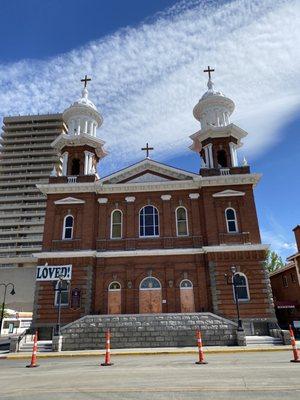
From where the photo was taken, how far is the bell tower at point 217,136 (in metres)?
28.4

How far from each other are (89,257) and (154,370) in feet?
49.0

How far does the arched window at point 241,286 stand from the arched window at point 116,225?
9.01 meters

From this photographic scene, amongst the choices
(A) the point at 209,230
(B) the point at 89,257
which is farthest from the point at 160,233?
(B) the point at 89,257

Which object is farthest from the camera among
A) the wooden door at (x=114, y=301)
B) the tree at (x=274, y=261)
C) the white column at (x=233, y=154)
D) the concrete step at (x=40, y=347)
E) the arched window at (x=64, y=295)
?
Result: the tree at (x=274, y=261)

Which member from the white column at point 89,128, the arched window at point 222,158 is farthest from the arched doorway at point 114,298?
the white column at point 89,128

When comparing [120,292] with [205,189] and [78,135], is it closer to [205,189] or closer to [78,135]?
[205,189]

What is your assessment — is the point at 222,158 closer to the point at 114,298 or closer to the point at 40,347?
the point at 114,298

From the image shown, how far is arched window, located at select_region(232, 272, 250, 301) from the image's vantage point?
929 inches

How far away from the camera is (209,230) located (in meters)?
25.5

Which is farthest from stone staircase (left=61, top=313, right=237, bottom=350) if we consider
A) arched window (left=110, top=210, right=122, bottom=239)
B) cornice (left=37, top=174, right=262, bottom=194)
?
cornice (left=37, top=174, right=262, bottom=194)

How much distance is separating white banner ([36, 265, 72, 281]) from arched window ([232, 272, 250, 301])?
37.7ft

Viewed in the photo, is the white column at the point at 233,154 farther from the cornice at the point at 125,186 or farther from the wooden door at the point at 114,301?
the wooden door at the point at 114,301

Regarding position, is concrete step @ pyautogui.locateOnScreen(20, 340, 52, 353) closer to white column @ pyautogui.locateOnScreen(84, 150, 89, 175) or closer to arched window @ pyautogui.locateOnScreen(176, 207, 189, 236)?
arched window @ pyautogui.locateOnScreen(176, 207, 189, 236)

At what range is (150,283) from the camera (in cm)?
2509
